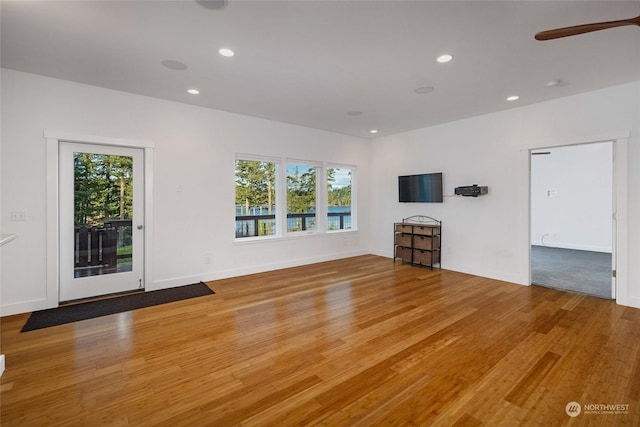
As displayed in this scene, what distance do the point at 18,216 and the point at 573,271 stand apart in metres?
8.46

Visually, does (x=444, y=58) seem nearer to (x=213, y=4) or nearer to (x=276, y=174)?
(x=213, y=4)

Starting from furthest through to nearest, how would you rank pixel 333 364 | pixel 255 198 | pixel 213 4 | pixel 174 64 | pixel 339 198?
1. pixel 339 198
2. pixel 255 198
3. pixel 174 64
4. pixel 333 364
5. pixel 213 4

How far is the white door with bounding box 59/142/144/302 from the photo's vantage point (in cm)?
372

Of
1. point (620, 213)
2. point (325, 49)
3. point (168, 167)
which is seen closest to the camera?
point (325, 49)

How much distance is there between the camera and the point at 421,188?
19.3ft

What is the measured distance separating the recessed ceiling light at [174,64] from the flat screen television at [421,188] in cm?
453

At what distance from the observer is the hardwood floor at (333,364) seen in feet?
5.91

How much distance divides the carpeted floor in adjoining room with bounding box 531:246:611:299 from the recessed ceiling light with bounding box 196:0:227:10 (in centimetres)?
548

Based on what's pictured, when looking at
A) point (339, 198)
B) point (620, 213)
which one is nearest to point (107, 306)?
point (339, 198)

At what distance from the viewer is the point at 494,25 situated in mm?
2453

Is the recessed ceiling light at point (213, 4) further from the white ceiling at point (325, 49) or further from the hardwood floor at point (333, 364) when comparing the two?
the hardwood floor at point (333, 364)

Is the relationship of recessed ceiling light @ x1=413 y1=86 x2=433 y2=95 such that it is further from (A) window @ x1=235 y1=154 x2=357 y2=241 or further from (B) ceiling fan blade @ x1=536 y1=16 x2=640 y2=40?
(A) window @ x1=235 y1=154 x2=357 y2=241

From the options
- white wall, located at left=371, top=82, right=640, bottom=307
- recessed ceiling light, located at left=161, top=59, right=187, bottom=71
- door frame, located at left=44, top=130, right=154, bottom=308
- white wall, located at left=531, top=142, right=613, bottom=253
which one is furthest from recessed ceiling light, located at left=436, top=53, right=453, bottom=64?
white wall, located at left=531, top=142, right=613, bottom=253

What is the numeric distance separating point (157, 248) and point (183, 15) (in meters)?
3.15
